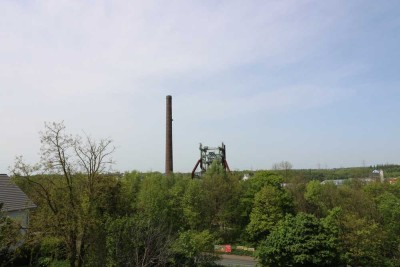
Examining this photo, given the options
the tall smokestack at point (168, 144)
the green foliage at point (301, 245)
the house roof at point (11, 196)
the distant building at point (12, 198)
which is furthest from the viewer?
the tall smokestack at point (168, 144)

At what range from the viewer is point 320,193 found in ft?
162

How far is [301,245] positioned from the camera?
23.6 metres

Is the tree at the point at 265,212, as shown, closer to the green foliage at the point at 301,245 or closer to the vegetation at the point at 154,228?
the vegetation at the point at 154,228

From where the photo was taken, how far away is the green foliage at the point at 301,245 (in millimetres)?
23188

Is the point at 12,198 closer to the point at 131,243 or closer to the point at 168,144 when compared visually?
the point at 131,243

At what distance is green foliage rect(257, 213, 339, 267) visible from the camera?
23.2 m

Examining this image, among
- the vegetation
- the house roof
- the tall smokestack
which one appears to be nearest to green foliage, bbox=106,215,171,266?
the vegetation

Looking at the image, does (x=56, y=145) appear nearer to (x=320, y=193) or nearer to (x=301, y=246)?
(x=301, y=246)

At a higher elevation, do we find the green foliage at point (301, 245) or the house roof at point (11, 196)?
the house roof at point (11, 196)

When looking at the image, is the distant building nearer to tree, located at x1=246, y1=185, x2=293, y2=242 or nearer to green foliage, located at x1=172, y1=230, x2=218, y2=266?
green foliage, located at x1=172, y1=230, x2=218, y2=266

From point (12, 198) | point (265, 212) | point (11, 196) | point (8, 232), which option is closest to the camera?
point (8, 232)

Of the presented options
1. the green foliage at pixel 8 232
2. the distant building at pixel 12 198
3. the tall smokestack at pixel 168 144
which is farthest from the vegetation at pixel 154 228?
the tall smokestack at pixel 168 144

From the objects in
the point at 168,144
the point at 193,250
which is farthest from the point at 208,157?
the point at 193,250

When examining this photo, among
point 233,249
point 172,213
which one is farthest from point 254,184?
point 172,213
